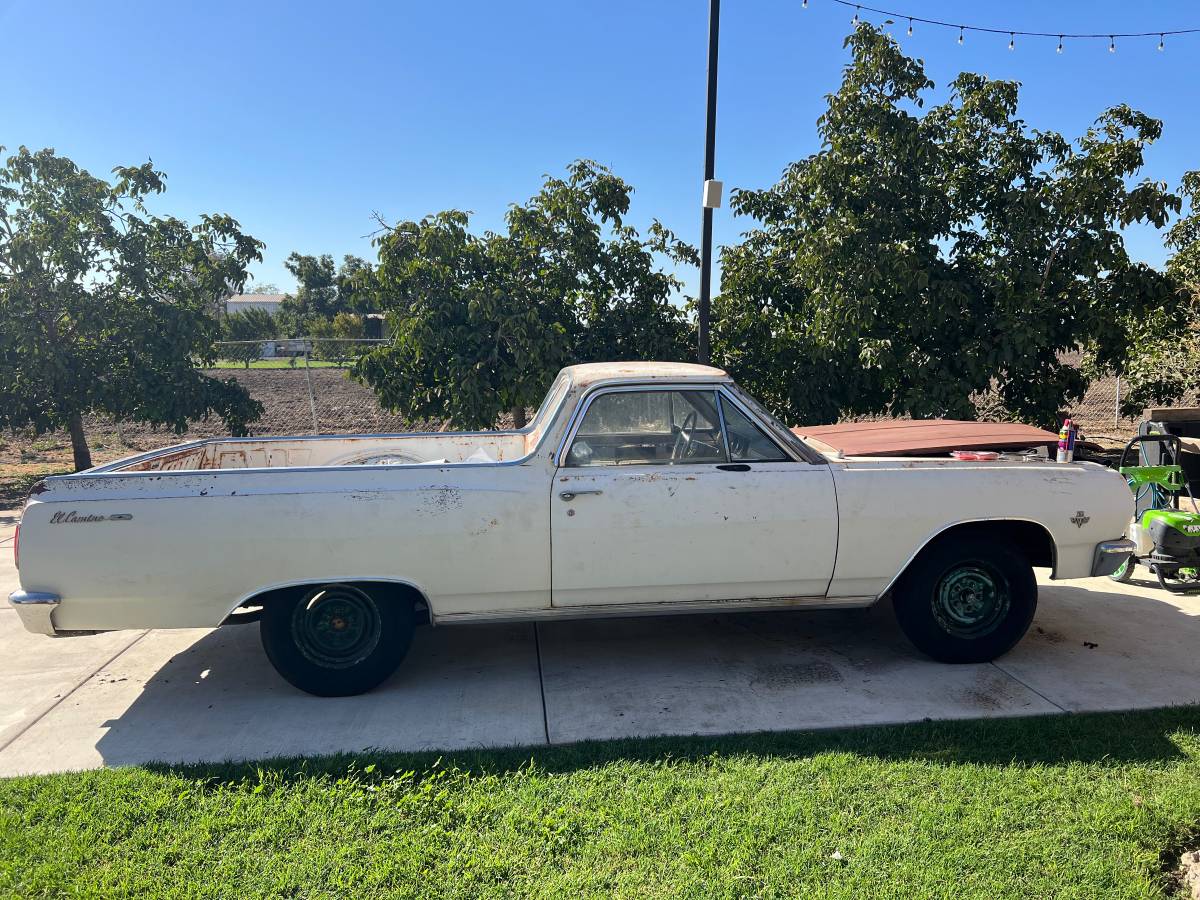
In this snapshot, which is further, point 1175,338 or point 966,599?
point 1175,338

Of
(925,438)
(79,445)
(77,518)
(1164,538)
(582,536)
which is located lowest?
(1164,538)

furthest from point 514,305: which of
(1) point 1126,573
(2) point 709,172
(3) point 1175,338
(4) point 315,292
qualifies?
(4) point 315,292

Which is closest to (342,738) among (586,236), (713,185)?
(713,185)

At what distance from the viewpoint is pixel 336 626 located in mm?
4254

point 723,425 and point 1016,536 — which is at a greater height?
point 723,425

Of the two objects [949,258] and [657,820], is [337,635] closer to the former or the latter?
[657,820]

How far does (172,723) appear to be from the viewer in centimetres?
407

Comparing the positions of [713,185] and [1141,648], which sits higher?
[713,185]

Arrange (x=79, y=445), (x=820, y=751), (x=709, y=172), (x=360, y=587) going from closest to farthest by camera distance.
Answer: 1. (x=820, y=751)
2. (x=360, y=587)
3. (x=709, y=172)
4. (x=79, y=445)

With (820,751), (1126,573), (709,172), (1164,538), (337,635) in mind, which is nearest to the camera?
(820,751)

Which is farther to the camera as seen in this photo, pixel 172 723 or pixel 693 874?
pixel 172 723

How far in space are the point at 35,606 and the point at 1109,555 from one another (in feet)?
18.3

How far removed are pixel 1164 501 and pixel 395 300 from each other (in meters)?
7.88

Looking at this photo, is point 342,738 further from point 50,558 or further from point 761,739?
Answer: point 761,739
